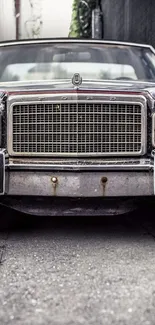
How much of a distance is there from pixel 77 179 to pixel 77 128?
363mm

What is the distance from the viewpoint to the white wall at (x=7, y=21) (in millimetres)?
20234

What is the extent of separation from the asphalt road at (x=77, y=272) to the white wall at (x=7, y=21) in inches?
632

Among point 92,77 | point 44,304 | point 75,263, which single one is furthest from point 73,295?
point 92,77

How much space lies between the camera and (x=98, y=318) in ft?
8.44

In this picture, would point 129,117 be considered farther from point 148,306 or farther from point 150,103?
point 148,306

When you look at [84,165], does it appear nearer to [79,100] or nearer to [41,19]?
[79,100]

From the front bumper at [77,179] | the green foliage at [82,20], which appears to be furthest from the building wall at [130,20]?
the front bumper at [77,179]

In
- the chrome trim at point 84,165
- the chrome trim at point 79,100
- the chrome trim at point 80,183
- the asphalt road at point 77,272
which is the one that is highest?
the chrome trim at point 79,100

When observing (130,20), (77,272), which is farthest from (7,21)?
(77,272)

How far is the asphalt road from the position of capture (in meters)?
→ 2.64

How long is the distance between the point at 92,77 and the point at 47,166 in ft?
5.15

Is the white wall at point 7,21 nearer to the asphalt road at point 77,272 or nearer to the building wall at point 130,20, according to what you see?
the building wall at point 130,20

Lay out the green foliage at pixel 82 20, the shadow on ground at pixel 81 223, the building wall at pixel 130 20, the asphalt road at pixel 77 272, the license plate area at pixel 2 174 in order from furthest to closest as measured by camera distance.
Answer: the green foliage at pixel 82 20
the building wall at pixel 130 20
the shadow on ground at pixel 81 223
the license plate area at pixel 2 174
the asphalt road at pixel 77 272

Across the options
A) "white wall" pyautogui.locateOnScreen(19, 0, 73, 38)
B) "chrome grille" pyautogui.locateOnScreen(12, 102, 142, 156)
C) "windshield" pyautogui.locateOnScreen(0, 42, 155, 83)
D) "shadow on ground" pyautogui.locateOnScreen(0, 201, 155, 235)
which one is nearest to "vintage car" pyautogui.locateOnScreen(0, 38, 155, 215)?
"chrome grille" pyautogui.locateOnScreen(12, 102, 142, 156)
